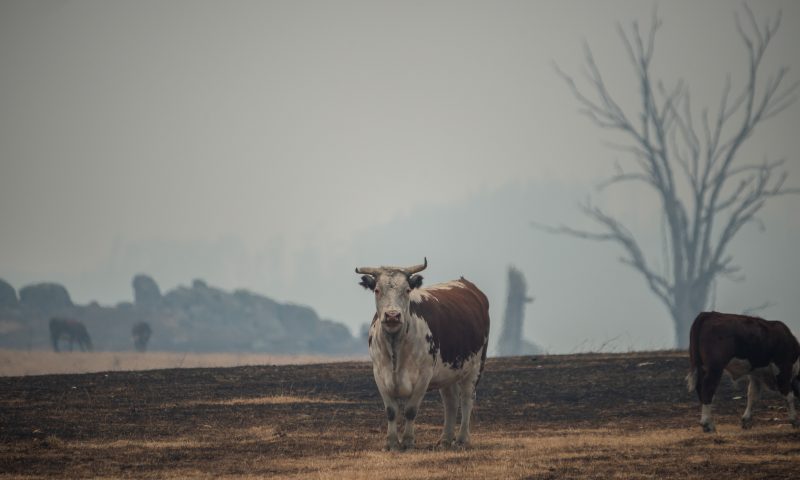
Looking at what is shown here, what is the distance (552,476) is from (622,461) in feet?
5.12

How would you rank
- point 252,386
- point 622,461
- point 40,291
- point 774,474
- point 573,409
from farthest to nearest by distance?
point 40,291
point 252,386
point 573,409
point 622,461
point 774,474

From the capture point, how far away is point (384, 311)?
58.1 feet

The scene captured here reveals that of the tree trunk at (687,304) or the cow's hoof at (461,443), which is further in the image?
the tree trunk at (687,304)

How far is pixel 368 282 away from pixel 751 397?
6.99 m

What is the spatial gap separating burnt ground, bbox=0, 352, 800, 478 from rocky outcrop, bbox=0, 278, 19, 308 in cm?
6568

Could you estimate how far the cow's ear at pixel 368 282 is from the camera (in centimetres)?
1841

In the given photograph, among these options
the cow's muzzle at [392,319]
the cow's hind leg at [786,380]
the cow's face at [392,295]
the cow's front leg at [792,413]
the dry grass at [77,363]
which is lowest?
the dry grass at [77,363]

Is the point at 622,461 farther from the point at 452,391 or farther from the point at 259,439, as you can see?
the point at 259,439

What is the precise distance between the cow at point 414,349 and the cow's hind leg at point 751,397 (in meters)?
4.49

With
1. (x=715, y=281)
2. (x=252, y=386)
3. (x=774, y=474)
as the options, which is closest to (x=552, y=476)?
(x=774, y=474)

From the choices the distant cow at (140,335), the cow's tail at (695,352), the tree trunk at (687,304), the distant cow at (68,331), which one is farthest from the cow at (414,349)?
the distant cow at (140,335)

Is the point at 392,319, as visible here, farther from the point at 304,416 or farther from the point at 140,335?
the point at 140,335

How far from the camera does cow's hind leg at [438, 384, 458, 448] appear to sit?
63.0ft

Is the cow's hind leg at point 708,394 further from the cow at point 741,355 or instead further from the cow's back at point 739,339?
the cow's back at point 739,339
